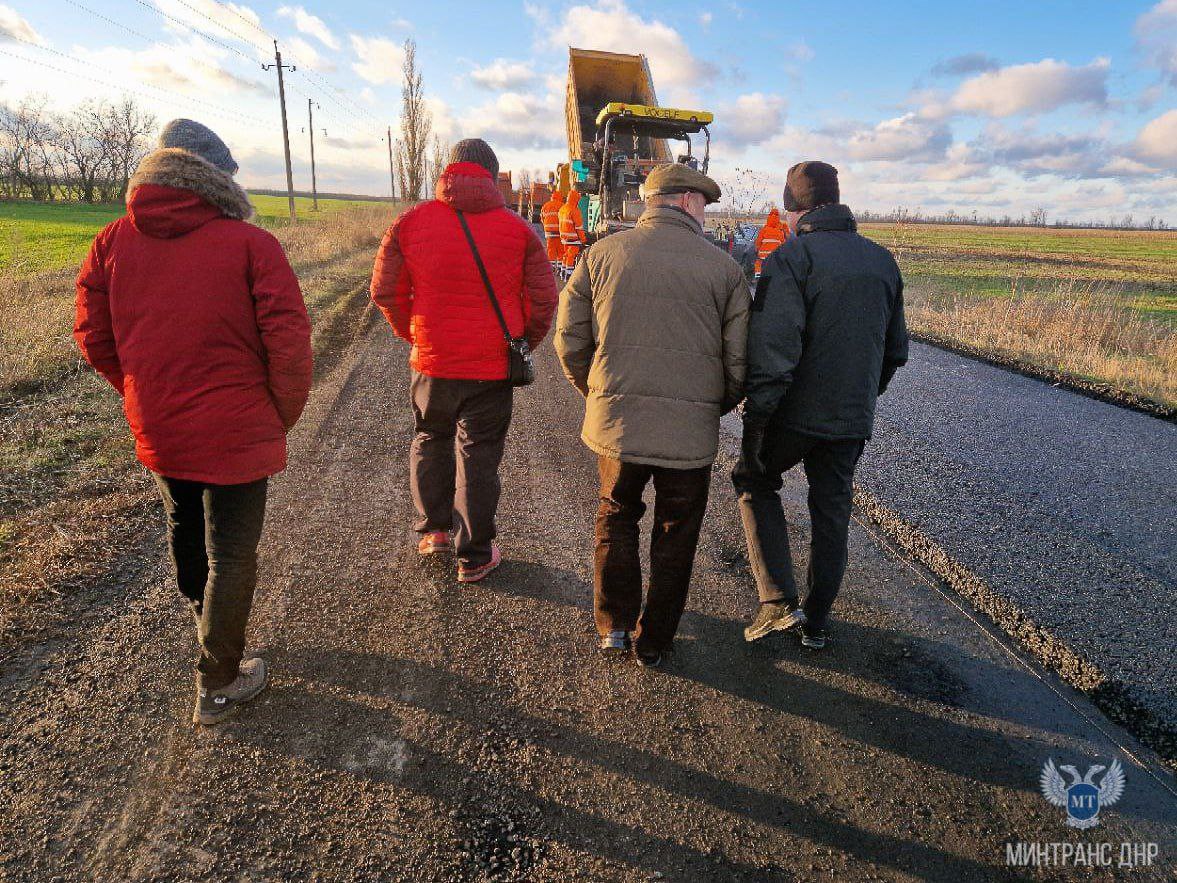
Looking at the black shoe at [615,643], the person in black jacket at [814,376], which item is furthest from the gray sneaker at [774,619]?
the black shoe at [615,643]

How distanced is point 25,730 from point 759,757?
8.53 feet

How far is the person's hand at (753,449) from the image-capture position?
9.37ft

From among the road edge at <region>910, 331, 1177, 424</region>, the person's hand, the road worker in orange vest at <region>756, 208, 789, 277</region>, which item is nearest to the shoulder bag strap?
the person's hand

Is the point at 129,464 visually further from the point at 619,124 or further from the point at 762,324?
the point at 619,124

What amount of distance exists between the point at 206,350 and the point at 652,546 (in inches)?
72.5

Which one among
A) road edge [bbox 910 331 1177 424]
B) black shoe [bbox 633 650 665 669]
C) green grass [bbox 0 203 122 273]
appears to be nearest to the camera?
black shoe [bbox 633 650 665 669]

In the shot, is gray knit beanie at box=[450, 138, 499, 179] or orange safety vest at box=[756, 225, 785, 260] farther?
orange safety vest at box=[756, 225, 785, 260]

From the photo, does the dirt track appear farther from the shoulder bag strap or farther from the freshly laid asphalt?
the shoulder bag strap

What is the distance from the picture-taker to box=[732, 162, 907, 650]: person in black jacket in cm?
270

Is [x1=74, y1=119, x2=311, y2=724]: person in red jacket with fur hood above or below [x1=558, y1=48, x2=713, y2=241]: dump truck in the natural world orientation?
below

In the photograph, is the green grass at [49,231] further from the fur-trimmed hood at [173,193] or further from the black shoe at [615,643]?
the black shoe at [615,643]

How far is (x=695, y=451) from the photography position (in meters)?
2.61

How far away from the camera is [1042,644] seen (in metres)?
3.01

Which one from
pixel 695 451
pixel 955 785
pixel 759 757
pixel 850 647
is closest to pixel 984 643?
pixel 850 647
